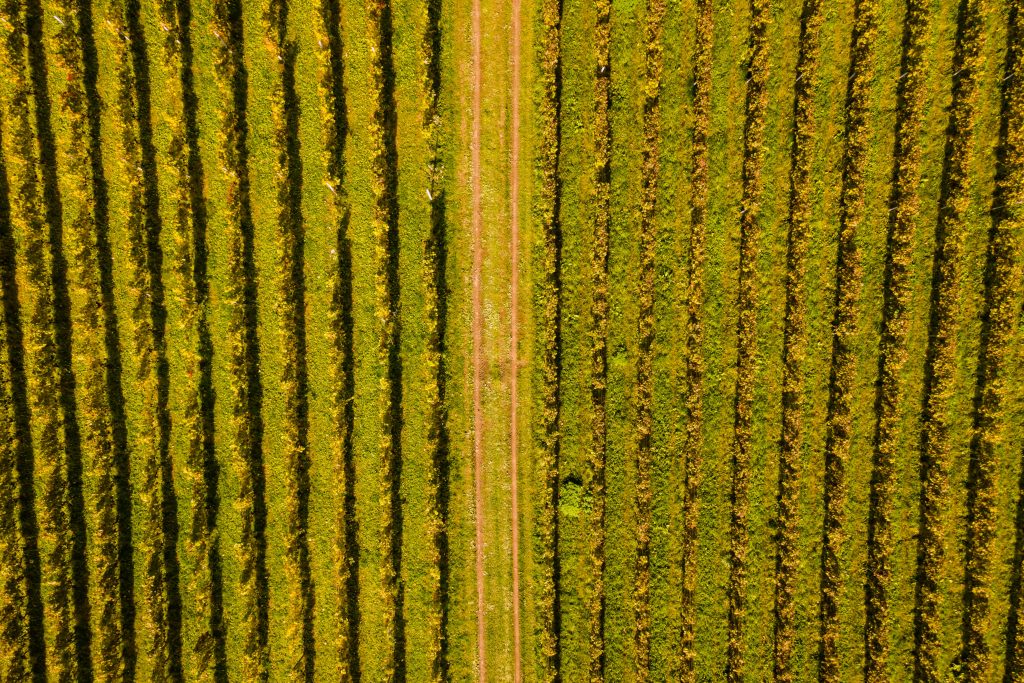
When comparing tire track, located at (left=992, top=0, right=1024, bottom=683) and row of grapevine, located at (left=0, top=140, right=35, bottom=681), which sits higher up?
tire track, located at (left=992, top=0, right=1024, bottom=683)

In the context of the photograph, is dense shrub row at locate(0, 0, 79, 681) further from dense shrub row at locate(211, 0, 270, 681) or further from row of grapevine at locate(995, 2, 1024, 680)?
row of grapevine at locate(995, 2, 1024, 680)

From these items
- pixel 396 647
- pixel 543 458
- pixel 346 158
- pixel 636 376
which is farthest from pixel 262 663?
pixel 346 158

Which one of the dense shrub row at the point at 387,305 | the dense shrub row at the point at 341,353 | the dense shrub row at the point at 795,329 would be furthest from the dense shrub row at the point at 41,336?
the dense shrub row at the point at 795,329

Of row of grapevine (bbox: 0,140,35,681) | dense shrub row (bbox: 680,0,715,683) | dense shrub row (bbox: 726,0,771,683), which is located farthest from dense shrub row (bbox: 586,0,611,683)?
row of grapevine (bbox: 0,140,35,681)

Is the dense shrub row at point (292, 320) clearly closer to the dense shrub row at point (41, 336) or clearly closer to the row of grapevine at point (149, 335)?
the row of grapevine at point (149, 335)

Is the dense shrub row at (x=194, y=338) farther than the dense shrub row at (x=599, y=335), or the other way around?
the dense shrub row at (x=599, y=335)

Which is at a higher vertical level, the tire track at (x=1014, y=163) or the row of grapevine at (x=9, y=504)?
the tire track at (x=1014, y=163)
